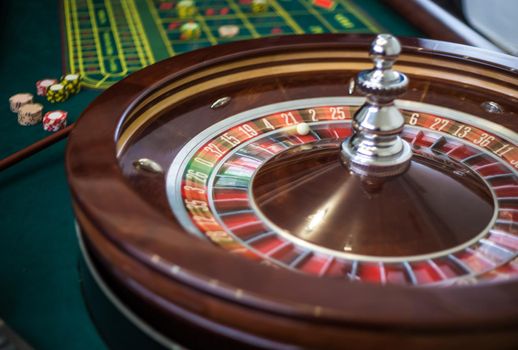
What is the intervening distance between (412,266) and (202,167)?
49cm

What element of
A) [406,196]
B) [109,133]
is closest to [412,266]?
[406,196]

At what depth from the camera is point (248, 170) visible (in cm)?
137

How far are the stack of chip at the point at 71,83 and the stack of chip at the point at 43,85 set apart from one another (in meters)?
0.04

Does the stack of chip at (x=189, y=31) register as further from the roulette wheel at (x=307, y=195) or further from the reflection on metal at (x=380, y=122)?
the reflection on metal at (x=380, y=122)

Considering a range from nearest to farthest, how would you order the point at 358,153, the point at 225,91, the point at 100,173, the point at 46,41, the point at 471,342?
the point at 471,342 → the point at 100,173 → the point at 358,153 → the point at 225,91 → the point at 46,41

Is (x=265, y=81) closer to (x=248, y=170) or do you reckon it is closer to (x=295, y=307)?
(x=248, y=170)

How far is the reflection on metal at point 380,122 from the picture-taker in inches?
48.0

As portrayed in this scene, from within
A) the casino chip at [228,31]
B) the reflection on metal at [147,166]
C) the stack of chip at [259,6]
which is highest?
the reflection on metal at [147,166]

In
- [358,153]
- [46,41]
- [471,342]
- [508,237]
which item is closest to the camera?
[471,342]

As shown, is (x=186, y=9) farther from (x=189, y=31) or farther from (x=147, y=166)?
(x=147, y=166)

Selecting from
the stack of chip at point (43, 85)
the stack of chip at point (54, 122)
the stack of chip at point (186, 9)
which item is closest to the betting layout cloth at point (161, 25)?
the stack of chip at point (186, 9)

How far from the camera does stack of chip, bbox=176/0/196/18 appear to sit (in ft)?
9.57

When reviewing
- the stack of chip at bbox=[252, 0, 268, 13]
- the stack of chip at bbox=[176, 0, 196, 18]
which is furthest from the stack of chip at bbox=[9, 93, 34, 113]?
the stack of chip at bbox=[252, 0, 268, 13]

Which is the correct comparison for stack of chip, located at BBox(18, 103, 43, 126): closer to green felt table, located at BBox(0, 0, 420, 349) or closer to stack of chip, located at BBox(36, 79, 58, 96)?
green felt table, located at BBox(0, 0, 420, 349)
